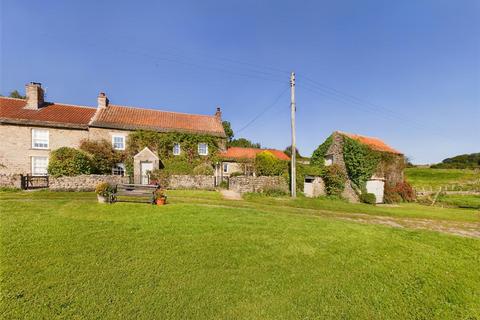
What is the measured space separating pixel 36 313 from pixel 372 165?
2524cm

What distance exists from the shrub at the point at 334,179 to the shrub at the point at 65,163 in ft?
71.5

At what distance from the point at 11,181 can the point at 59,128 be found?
7818 mm

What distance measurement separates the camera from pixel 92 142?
21375 millimetres

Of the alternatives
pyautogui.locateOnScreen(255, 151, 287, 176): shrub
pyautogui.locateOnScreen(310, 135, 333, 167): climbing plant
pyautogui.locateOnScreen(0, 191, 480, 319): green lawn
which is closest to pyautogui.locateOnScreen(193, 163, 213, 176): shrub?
pyautogui.locateOnScreen(255, 151, 287, 176): shrub

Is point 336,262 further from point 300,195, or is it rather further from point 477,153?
point 477,153

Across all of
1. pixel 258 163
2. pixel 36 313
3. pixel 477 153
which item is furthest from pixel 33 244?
pixel 477 153

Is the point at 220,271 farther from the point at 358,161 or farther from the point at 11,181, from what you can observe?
the point at 358,161

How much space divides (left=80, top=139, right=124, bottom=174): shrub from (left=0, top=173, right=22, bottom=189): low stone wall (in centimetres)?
536

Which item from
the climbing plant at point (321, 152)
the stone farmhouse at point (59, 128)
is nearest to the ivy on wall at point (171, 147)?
the stone farmhouse at point (59, 128)

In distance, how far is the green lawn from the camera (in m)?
3.77

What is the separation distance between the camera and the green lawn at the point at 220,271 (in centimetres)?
377

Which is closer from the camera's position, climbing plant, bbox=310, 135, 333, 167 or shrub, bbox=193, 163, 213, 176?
shrub, bbox=193, 163, 213, 176

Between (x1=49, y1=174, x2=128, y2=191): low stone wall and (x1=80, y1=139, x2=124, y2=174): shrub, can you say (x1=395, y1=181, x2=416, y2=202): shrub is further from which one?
(x1=80, y1=139, x2=124, y2=174): shrub

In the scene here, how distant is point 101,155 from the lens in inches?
834
